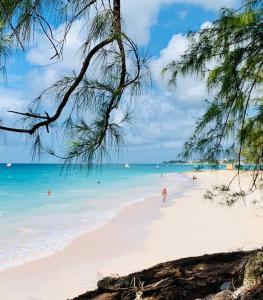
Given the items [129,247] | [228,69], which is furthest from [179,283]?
[129,247]

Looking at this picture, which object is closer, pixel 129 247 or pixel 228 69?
pixel 228 69

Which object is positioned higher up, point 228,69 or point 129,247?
point 228,69

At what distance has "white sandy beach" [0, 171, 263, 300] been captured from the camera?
746 centimetres

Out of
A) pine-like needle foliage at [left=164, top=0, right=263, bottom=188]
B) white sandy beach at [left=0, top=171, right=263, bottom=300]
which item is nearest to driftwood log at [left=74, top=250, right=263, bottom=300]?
pine-like needle foliage at [left=164, top=0, right=263, bottom=188]

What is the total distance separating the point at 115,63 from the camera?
217 cm

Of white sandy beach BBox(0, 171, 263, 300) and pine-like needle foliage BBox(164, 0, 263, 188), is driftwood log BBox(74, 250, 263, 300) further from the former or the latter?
white sandy beach BBox(0, 171, 263, 300)

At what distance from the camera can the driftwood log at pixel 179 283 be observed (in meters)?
2.42

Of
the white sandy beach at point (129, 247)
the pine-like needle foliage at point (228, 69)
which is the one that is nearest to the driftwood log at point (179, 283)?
the pine-like needle foliage at point (228, 69)

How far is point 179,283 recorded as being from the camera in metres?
2.55

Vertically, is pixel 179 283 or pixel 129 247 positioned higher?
pixel 179 283

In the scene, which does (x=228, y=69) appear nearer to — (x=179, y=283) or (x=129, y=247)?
(x=179, y=283)

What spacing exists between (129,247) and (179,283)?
788 centimetres

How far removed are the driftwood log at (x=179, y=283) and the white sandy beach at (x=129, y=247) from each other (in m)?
2.44

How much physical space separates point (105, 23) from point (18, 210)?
1843 centimetres
